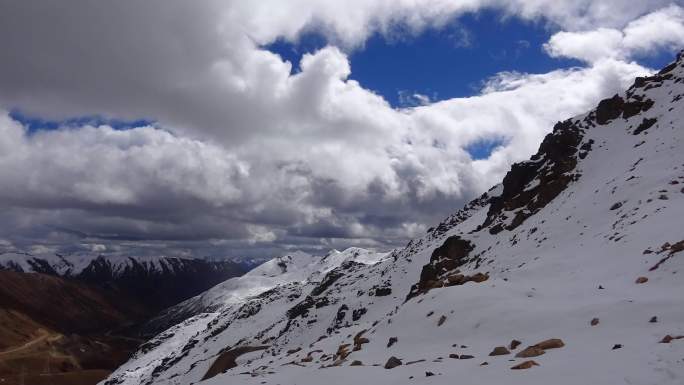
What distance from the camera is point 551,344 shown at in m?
15.2

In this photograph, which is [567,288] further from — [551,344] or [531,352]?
[531,352]

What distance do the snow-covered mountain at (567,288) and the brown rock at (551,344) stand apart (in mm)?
33

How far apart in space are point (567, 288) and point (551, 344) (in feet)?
37.4

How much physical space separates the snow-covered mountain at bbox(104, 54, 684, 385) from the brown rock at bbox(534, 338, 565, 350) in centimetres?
3

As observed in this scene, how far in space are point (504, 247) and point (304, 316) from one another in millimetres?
77790

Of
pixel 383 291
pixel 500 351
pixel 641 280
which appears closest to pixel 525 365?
pixel 500 351

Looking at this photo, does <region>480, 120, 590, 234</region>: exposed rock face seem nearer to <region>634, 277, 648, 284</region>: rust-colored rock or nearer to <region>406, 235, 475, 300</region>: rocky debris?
<region>406, 235, 475, 300</region>: rocky debris

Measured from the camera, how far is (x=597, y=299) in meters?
20.1

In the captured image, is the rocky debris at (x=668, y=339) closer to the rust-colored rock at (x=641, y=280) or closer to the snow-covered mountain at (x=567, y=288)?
the snow-covered mountain at (x=567, y=288)

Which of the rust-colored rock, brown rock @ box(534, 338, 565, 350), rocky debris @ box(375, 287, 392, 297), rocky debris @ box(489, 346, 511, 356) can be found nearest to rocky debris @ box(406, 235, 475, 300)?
rocky debris @ box(375, 287, 392, 297)

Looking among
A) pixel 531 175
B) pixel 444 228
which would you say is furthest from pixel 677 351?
pixel 444 228

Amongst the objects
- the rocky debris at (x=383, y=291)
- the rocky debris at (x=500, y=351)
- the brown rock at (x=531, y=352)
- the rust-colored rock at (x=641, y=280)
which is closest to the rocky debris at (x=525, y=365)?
the brown rock at (x=531, y=352)

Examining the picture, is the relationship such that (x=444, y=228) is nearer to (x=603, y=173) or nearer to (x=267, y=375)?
(x=603, y=173)

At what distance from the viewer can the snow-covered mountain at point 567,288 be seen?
13617 millimetres
